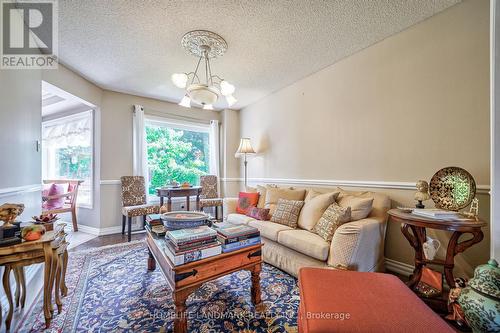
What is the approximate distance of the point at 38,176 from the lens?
7.05 ft

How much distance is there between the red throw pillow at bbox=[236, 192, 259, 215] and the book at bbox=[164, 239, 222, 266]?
1634mm

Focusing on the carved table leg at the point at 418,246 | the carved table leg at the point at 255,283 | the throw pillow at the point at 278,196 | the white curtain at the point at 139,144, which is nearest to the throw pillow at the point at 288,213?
the throw pillow at the point at 278,196

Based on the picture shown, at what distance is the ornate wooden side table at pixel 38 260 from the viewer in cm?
126

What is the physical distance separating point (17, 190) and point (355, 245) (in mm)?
2959

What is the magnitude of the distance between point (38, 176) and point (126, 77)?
72.2 inches

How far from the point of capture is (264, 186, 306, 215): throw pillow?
2797mm

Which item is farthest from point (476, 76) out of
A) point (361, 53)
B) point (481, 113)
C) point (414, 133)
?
point (361, 53)

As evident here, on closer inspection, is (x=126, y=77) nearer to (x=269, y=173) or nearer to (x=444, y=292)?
(x=269, y=173)

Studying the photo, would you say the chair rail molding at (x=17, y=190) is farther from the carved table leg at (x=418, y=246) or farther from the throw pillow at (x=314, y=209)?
the carved table leg at (x=418, y=246)

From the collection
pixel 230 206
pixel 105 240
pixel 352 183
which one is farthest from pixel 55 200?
pixel 352 183

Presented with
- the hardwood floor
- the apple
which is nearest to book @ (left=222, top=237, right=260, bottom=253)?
the apple

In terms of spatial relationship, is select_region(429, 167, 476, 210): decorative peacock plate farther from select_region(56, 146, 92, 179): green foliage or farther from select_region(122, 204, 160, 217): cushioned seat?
select_region(56, 146, 92, 179): green foliage

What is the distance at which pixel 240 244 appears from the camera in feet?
5.11

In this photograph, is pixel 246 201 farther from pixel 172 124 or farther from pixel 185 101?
pixel 172 124
